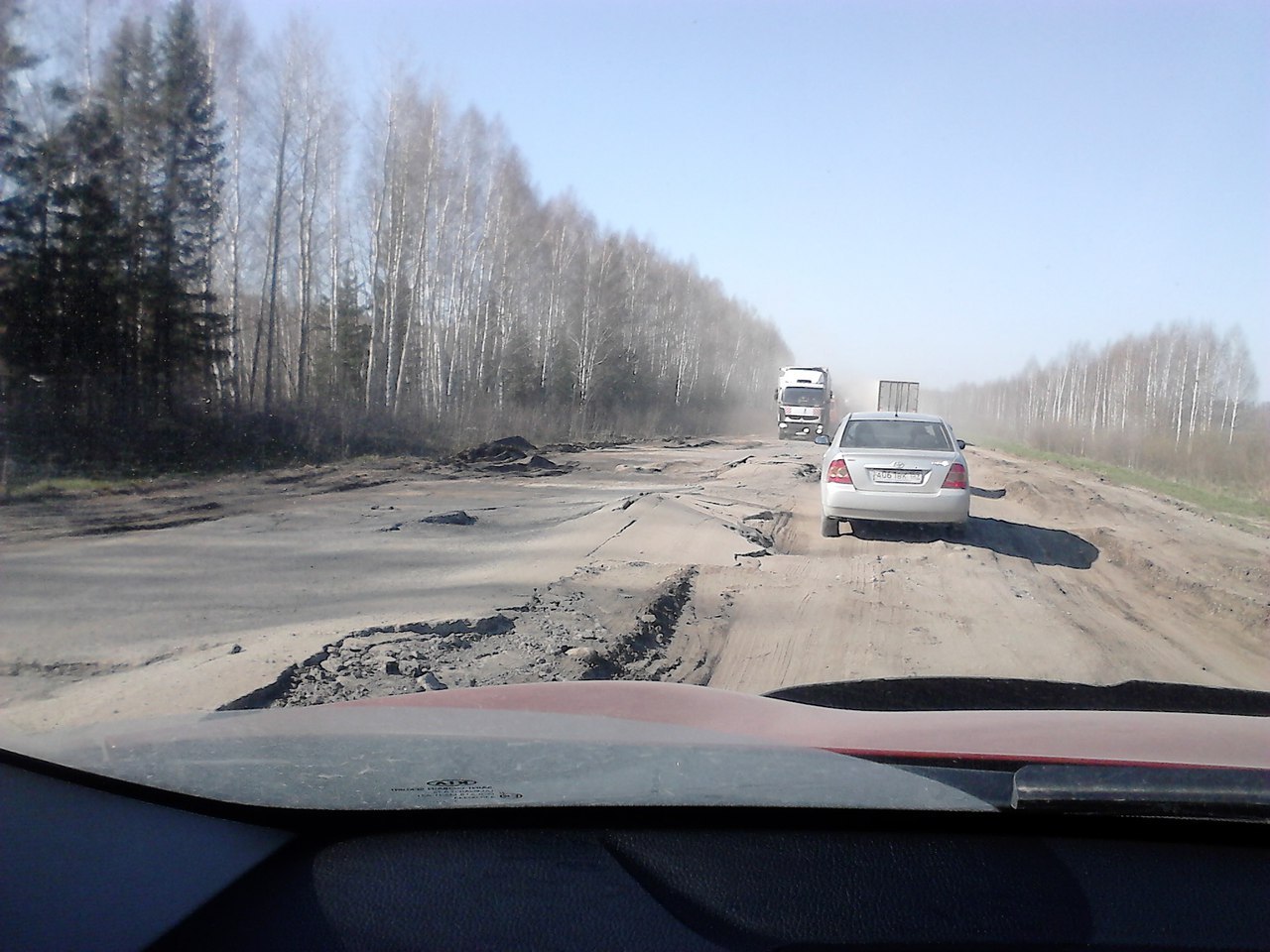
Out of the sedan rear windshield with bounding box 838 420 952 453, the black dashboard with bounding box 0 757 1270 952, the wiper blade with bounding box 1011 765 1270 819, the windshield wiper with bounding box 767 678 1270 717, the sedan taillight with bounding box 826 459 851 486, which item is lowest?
the windshield wiper with bounding box 767 678 1270 717

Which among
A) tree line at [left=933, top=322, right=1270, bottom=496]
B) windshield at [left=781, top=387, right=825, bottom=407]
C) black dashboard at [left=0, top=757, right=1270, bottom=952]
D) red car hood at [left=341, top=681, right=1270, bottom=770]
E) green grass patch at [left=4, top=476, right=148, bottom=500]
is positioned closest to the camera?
black dashboard at [left=0, top=757, right=1270, bottom=952]

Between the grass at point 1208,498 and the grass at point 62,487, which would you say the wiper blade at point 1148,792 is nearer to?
the grass at point 62,487

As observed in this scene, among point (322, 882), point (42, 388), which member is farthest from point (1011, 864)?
point (42, 388)

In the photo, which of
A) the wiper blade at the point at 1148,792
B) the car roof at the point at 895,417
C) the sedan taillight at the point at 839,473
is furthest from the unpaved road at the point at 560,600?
the wiper blade at the point at 1148,792

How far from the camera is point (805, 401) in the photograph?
44.9 metres

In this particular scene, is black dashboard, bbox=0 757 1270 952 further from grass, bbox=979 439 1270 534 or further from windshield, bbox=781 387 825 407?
windshield, bbox=781 387 825 407

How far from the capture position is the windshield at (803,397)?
44.9m

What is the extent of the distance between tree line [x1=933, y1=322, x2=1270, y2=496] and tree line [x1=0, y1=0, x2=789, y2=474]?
2442cm

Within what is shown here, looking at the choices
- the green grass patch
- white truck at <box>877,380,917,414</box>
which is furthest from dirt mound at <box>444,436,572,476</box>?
white truck at <box>877,380,917,414</box>

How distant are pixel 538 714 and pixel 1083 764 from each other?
162cm

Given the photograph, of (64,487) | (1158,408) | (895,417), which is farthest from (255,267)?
(1158,408)

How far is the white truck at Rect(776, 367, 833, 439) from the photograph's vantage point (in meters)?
44.9

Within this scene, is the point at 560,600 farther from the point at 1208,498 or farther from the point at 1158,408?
the point at 1158,408

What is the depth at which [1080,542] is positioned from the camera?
13047mm
